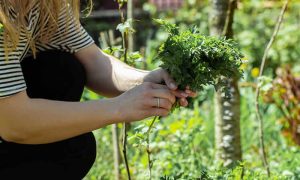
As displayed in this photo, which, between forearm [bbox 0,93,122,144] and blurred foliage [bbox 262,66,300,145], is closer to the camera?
forearm [bbox 0,93,122,144]

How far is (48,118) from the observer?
189 cm

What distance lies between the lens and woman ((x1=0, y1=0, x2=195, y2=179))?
1.88m

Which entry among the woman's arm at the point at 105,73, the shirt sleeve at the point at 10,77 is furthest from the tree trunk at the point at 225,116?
the shirt sleeve at the point at 10,77

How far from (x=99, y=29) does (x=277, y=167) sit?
194 inches

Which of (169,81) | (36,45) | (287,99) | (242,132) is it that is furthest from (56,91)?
(287,99)

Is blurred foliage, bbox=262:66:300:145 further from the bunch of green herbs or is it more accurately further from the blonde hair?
the blonde hair

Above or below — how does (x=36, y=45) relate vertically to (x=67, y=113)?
above

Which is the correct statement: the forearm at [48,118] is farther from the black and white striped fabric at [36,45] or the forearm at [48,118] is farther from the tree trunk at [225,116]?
the tree trunk at [225,116]

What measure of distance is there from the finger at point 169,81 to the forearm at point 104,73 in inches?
11.8

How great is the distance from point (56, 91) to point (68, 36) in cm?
23

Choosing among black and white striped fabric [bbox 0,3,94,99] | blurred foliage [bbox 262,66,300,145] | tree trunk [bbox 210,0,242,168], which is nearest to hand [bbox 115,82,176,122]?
black and white striped fabric [bbox 0,3,94,99]

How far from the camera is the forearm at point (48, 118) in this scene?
1878 millimetres

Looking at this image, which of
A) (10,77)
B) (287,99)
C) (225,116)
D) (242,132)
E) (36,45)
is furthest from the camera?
(287,99)

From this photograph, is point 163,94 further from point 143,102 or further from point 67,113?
point 67,113
